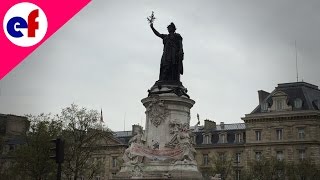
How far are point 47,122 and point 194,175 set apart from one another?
78.9 feet

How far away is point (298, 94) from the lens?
75.4 m

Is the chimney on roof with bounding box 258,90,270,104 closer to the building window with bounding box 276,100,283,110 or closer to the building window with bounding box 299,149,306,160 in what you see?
the building window with bounding box 276,100,283,110

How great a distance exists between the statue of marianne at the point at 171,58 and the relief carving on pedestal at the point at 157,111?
2266 mm

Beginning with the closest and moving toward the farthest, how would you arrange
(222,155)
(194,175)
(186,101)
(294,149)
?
1. (194,175)
2. (186,101)
3. (294,149)
4. (222,155)

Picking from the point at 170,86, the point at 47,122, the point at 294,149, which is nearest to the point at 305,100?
the point at 294,149

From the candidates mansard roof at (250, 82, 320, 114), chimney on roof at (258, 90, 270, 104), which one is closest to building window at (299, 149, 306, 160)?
mansard roof at (250, 82, 320, 114)

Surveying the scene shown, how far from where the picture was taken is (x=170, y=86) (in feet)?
101

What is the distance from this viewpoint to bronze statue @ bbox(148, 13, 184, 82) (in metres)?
31.6

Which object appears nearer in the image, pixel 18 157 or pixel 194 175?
pixel 194 175

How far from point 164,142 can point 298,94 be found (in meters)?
50.8

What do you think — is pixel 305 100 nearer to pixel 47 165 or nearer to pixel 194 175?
pixel 47 165

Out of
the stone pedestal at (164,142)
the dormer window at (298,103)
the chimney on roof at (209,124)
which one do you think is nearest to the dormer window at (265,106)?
the dormer window at (298,103)

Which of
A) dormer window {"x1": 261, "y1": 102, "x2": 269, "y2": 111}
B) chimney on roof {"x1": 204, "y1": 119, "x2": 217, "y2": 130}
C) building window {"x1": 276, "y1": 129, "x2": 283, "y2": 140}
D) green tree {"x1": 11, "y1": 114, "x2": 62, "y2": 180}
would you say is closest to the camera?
green tree {"x1": 11, "y1": 114, "x2": 62, "y2": 180}

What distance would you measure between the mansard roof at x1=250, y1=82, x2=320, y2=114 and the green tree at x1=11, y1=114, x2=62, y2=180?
39.2m
